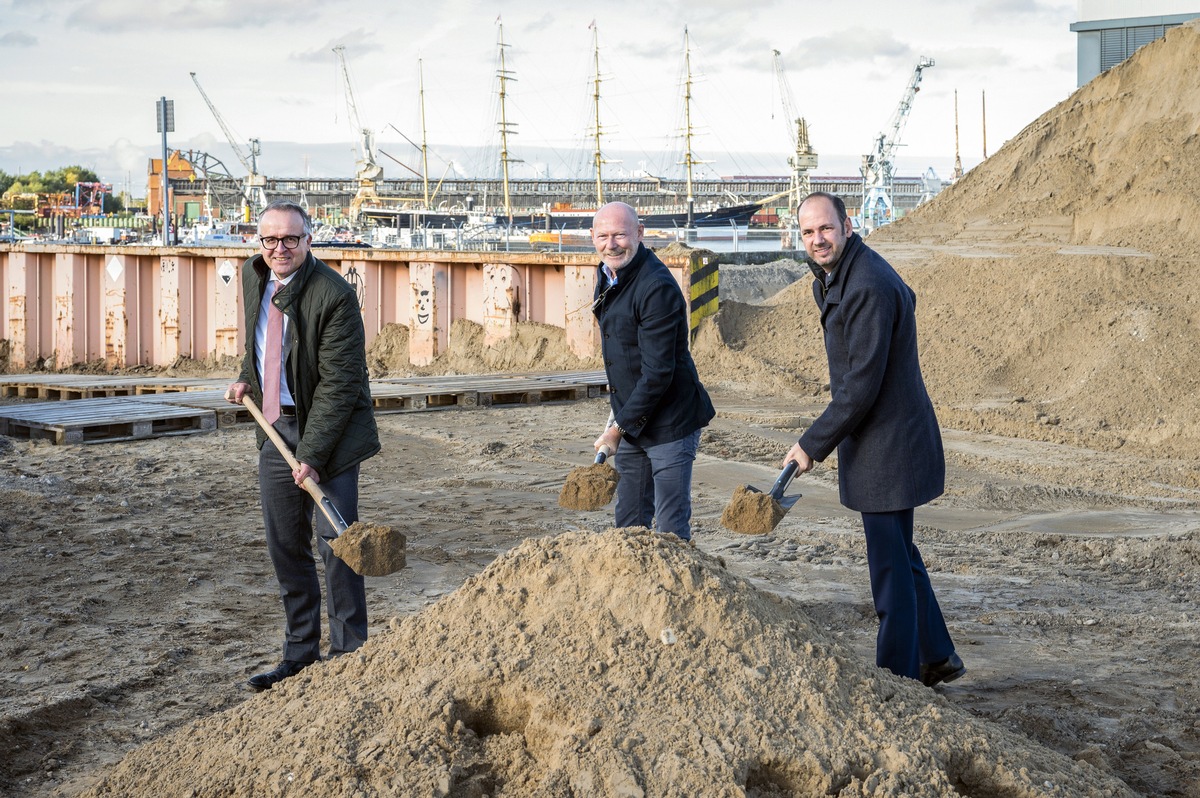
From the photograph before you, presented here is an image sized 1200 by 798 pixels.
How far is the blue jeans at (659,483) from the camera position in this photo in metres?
4.73

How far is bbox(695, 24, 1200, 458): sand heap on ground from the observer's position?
12.5 meters

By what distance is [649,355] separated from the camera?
464 cm

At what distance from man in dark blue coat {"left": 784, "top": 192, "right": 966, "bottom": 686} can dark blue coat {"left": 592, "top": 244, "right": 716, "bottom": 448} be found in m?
0.71

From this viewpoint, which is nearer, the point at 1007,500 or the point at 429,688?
the point at 429,688

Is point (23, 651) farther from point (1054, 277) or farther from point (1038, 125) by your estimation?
point (1038, 125)

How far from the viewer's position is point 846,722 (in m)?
3.24

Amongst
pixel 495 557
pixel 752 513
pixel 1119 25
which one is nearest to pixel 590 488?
pixel 752 513

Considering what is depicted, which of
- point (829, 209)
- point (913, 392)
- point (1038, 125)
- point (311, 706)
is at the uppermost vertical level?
point (1038, 125)

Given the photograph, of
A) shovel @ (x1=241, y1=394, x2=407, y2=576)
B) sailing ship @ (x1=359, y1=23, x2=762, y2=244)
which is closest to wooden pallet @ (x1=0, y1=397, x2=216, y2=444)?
shovel @ (x1=241, y1=394, x2=407, y2=576)

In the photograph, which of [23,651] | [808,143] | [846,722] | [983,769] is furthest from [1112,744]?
[808,143]

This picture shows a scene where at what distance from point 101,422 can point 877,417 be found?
8.40 metres

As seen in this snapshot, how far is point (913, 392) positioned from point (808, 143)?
62254 mm

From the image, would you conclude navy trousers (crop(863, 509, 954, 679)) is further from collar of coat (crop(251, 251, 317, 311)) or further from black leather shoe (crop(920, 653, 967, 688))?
collar of coat (crop(251, 251, 317, 311))

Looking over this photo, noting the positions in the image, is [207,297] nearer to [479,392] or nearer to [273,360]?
[479,392]
